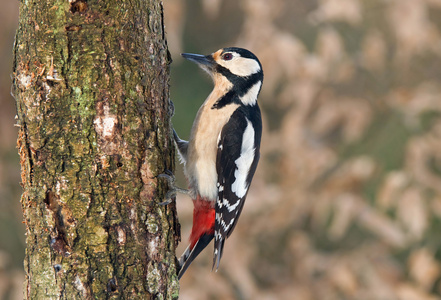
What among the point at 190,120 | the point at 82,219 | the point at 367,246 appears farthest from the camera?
the point at 190,120

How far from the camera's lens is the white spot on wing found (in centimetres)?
296

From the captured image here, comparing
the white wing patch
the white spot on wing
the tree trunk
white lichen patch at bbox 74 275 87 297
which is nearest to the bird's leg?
the tree trunk

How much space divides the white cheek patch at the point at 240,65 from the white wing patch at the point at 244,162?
0.36 metres

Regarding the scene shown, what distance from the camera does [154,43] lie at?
7.00 ft

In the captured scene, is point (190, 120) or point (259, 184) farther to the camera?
point (190, 120)

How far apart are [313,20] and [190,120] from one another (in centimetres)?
189

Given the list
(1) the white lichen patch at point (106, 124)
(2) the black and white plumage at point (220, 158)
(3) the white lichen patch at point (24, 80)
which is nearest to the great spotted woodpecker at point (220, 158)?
(2) the black and white plumage at point (220, 158)

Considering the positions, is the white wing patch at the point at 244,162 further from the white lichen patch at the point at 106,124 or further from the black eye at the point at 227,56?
the white lichen patch at the point at 106,124

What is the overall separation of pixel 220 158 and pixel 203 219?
37 centimetres

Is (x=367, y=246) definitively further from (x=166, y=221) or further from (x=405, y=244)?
(x=166, y=221)

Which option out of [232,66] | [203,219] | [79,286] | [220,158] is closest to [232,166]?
[220,158]

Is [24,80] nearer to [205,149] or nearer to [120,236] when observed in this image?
[120,236]

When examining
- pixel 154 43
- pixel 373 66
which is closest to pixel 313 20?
pixel 373 66

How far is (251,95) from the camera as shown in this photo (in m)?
3.04
